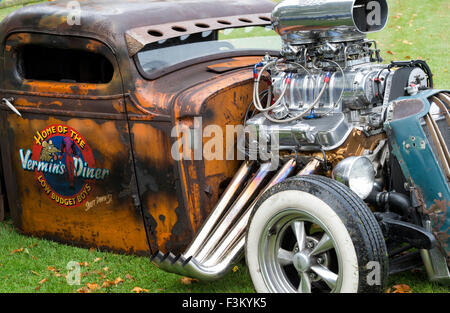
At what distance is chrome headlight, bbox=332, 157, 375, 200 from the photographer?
3.72 m

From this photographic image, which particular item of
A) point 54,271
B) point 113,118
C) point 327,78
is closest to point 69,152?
point 113,118

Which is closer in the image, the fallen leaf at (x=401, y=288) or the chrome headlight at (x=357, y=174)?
the chrome headlight at (x=357, y=174)

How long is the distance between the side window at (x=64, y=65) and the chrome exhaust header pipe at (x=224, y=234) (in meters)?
1.43

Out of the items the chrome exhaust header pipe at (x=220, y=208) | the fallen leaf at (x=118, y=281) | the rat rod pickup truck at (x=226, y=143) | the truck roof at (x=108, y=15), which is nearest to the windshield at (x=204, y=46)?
the rat rod pickup truck at (x=226, y=143)

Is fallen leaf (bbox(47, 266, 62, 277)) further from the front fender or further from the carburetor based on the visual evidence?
the front fender

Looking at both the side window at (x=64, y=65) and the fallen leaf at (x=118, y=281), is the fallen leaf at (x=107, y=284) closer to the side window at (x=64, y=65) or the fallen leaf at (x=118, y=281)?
the fallen leaf at (x=118, y=281)

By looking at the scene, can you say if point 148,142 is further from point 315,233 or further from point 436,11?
point 436,11

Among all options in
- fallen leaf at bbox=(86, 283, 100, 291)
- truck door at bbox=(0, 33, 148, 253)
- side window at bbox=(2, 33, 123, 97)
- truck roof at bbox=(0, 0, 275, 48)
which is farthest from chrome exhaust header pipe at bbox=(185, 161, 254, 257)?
truck roof at bbox=(0, 0, 275, 48)

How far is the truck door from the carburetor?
1.01 metres

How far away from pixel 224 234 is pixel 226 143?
0.67 metres

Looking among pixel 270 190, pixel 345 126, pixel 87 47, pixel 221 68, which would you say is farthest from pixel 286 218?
pixel 87 47

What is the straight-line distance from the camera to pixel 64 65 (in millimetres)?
5156

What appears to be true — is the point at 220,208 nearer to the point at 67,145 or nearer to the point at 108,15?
the point at 67,145

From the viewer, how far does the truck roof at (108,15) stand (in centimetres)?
445
